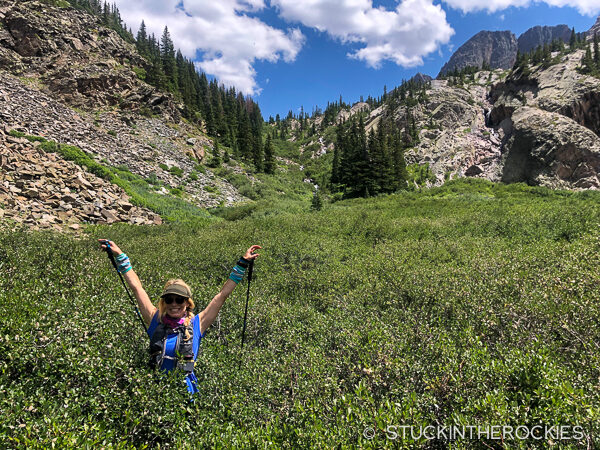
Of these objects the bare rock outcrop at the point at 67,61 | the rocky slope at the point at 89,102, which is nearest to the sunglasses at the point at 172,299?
the rocky slope at the point at 89,102

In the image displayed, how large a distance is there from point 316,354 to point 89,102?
166 feet

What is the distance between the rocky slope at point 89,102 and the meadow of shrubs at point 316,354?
21999 millimetres

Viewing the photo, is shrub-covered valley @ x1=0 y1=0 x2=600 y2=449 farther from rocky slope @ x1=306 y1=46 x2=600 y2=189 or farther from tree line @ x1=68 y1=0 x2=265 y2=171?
tree line @ x1=68 y1=0 x2=265 y2=171

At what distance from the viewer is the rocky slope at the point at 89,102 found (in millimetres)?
28328

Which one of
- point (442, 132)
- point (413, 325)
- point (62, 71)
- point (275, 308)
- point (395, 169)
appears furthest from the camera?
point (442, 132)

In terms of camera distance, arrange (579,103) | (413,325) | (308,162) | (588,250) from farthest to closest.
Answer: (308,162) → (579,103) → (588,250) → (413,325)

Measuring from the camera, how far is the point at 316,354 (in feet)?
16.0

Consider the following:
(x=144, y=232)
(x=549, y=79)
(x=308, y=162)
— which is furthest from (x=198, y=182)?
(x=549, y=79)

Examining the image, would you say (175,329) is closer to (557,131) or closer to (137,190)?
(137,190)

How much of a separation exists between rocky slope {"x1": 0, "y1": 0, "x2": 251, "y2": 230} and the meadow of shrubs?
72.2ft

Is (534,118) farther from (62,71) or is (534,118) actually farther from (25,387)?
(62,71)

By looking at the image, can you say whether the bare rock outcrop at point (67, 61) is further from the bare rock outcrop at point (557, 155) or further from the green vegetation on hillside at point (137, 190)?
the bare rock outcrop at point (557, 155)

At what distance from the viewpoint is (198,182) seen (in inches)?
1309

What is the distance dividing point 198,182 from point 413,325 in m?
32.3
